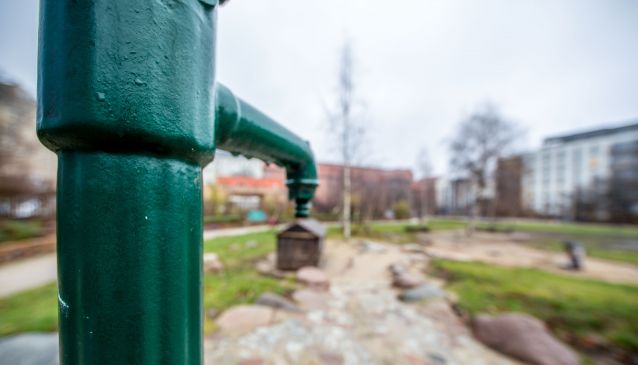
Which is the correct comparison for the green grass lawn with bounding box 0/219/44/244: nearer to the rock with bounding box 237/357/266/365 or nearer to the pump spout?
the rock with bounding box 237/357/266/365

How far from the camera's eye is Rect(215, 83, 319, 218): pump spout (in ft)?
1.86

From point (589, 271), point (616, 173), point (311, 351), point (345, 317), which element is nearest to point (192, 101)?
point (311, 351)

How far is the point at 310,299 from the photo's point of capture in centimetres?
456

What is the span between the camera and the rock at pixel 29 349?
253 cm

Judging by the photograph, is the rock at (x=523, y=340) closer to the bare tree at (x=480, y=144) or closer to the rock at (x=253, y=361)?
the rock at (x=253, y=361)

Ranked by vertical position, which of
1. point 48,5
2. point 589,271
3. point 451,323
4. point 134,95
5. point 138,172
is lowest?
point 589,271

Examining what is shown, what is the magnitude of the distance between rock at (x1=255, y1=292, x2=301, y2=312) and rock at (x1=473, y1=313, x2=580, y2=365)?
279 cm

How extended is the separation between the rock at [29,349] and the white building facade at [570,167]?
52.2 m

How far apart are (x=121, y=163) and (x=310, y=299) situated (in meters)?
4.75

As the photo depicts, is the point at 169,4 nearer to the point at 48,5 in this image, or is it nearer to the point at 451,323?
the point at 48,5

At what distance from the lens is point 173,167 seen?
1.38 feet

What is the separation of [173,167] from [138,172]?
0.05m

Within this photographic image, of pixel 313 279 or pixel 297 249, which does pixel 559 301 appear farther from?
pixel 297 249

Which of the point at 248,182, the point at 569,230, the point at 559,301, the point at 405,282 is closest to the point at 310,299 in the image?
the point at 405,282
